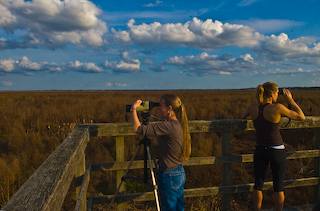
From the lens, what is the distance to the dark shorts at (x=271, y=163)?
4.30 metres

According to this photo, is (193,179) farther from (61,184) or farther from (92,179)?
(61,184)

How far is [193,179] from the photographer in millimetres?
7738

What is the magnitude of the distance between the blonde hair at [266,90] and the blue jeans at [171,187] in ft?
4.21

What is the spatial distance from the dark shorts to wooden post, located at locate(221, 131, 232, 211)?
354 mm

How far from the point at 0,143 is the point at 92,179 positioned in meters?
4.38

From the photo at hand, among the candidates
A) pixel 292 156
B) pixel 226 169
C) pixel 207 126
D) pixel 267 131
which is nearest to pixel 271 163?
pixel 267 131

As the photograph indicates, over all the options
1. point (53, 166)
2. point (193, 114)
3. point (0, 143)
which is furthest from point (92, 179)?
point (193, 114)

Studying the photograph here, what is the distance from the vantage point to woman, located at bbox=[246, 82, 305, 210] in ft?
13.8

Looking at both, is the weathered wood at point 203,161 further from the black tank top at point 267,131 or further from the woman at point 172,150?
the woman at point 172,150

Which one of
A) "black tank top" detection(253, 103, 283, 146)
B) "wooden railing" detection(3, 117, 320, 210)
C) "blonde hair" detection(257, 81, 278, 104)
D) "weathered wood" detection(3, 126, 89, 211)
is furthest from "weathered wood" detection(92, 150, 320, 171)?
"weathered wood" detection(3, 126, 89, 211)

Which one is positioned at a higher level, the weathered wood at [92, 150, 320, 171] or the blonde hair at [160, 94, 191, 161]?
the blonde hair at [160, 94, 191, 161]

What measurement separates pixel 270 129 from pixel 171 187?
141cm

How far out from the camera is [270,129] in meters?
4.27

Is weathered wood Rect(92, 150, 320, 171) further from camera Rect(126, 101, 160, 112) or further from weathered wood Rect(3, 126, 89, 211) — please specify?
weathered wood Rect(3, 126, 89, 211)
